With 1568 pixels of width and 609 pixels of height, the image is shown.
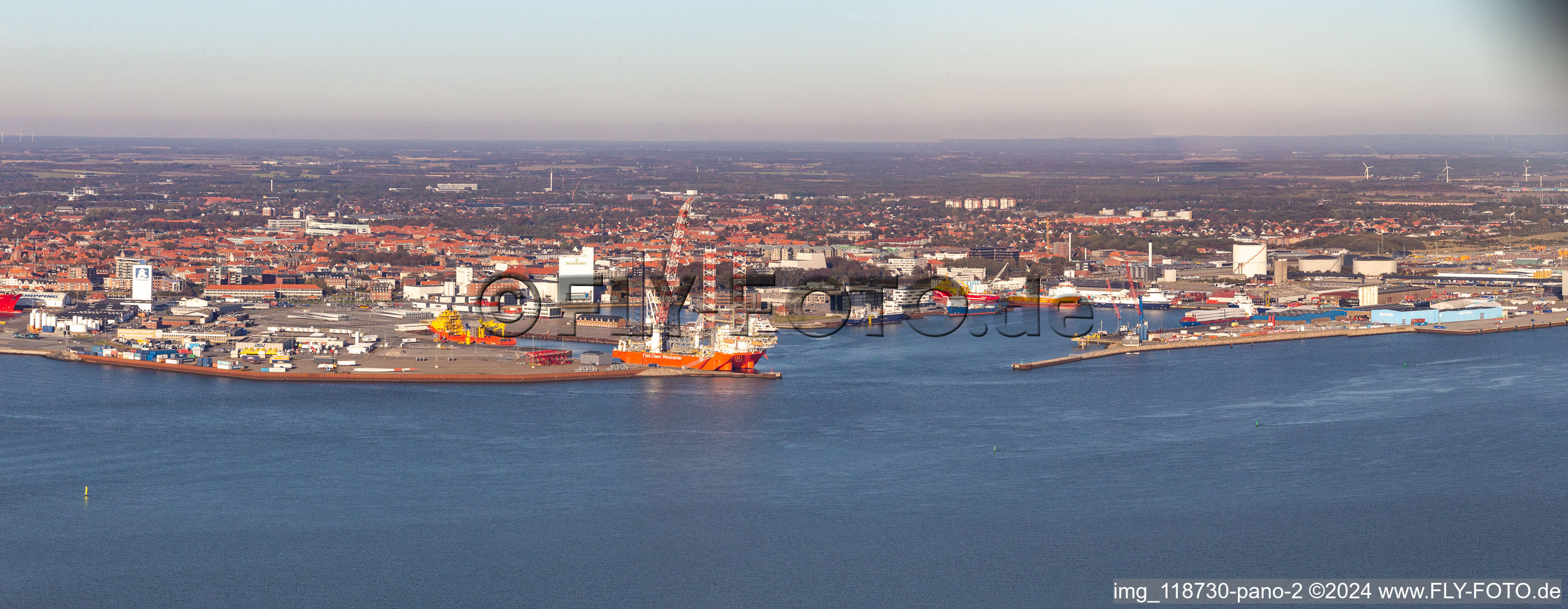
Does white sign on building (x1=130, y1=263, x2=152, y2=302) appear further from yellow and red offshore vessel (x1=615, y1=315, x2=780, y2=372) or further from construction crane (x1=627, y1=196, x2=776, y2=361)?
yellow and red offshore vessel (x1=615, y1=315, x2=780, y2=372)

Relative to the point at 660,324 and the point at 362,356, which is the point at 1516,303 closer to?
the point at 660,324

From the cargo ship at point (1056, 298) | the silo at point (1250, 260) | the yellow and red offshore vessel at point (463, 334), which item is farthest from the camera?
the silo at point (1250, 260)

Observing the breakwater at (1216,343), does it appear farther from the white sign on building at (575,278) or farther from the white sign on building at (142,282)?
the white sign on building at (142,282)

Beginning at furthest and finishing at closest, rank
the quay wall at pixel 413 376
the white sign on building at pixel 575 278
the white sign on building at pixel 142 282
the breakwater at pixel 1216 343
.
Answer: the white sign on building at pixel 575 278, the white sign on building at pixel 142 282, the breakwater at pixel 1216 343, the quay wall at pixel 413 376

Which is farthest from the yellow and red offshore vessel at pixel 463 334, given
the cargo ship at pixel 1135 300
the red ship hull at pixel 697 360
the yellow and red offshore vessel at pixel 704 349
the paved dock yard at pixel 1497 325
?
the paved dock yard at pixel 1497 325

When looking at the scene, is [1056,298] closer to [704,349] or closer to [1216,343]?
[1216,343]

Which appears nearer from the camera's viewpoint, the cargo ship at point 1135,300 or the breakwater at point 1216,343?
the breakwater at point 1216,343
